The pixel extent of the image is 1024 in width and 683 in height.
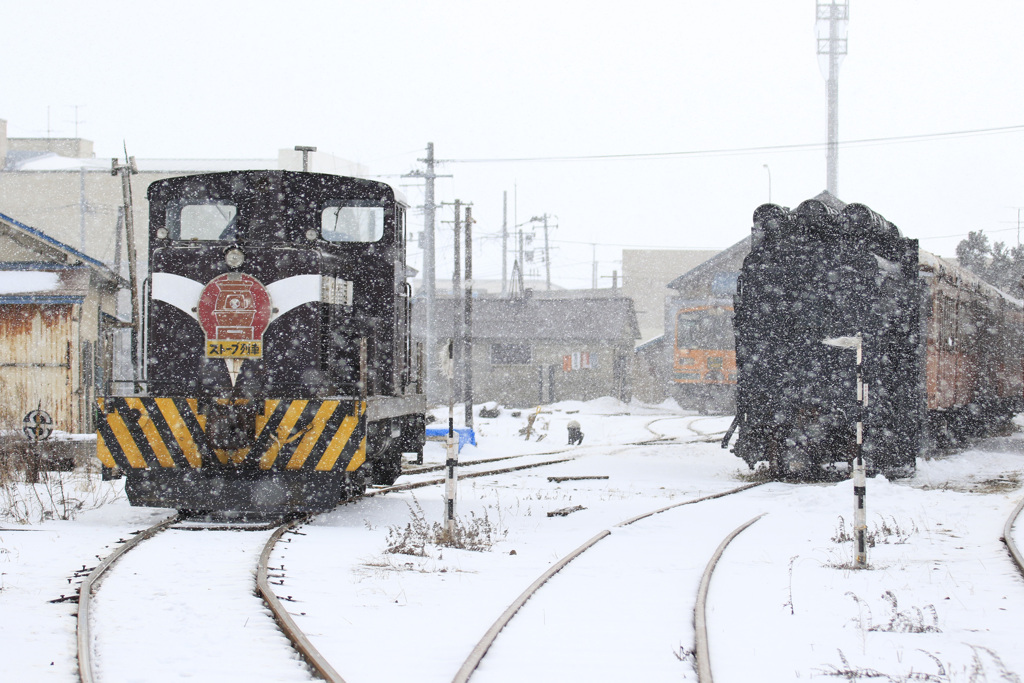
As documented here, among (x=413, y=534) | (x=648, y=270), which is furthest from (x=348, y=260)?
(x=648, y=270)

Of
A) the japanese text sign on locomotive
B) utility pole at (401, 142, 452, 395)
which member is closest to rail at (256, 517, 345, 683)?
the japanese text sign on locomotive

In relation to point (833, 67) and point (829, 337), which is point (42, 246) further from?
point (833, 67)

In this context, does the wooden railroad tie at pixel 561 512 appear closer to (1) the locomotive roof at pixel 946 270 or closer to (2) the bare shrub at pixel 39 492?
(2) the bare shrub at pixel 39 492

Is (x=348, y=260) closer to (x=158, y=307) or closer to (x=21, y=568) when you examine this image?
(x=158, y=307)

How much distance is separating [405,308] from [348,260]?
1.14 m

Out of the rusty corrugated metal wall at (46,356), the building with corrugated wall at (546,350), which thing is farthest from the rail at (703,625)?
the building with corrugated wall at (546,350)

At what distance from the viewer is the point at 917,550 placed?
8.73 m

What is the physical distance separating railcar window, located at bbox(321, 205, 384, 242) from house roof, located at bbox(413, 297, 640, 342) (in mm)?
34864

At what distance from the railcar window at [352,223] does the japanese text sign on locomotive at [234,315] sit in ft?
3.14

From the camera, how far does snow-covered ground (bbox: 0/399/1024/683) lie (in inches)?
197

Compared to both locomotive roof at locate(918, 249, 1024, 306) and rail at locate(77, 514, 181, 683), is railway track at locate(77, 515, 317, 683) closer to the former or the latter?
rail at locate(77, 514, 181, 683)

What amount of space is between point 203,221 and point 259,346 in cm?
133

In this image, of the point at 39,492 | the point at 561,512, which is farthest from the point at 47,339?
the point at 561,512

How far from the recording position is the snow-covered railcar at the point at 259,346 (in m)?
9.12
